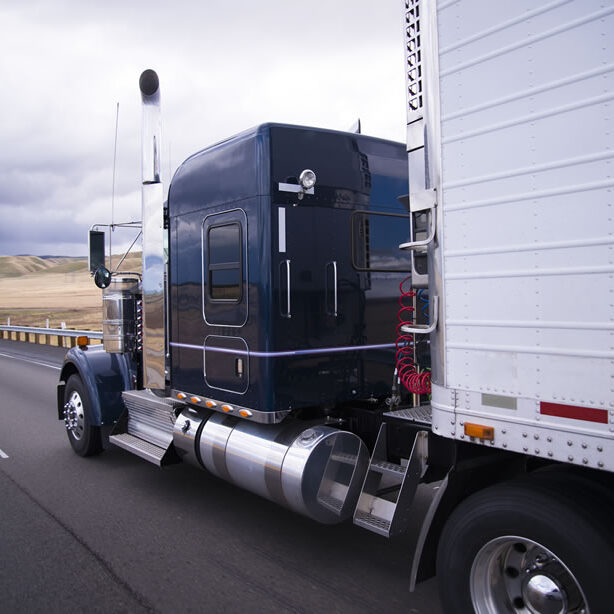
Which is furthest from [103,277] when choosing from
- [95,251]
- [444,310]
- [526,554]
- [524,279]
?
[526,554]

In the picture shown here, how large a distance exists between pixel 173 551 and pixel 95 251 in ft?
11.9

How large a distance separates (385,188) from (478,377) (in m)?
2.66

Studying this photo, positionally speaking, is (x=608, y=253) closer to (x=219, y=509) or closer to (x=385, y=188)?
(x=385, y=188)

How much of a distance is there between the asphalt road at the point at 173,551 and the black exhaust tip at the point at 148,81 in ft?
12.5

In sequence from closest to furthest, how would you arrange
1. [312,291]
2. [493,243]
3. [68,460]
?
[493,243]
[312,291]
[68,460]

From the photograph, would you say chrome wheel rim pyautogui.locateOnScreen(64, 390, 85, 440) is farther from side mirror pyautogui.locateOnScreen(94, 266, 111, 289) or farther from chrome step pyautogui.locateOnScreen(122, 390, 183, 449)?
side mirror pyautogui.locateOnScreen(94, 266, 111, 289)

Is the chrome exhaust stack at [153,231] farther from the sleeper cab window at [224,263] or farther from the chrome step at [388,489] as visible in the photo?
the chrome step at [388,489]

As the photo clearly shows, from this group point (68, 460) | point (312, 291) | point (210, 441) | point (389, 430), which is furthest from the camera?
point (68, 460)

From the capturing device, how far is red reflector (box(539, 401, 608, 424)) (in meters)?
2.47

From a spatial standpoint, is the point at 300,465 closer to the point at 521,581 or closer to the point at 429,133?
A: the point at 521,581

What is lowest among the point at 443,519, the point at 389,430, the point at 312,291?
the point at 443,519

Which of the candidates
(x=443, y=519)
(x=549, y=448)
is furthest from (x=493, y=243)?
(x=443, y=519)

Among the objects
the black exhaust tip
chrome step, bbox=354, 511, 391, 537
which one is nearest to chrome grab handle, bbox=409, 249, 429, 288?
chrome step, bbox=354, 511, 391, 537

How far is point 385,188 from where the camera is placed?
522 centimetres
